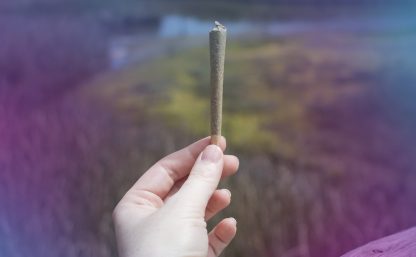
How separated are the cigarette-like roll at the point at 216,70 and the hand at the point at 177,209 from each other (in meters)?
0.03

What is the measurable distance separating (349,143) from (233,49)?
1.04ft

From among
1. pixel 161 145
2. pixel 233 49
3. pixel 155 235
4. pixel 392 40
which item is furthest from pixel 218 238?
pixel 392 40

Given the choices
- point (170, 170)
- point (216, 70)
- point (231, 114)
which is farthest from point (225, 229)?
point (231, 114)

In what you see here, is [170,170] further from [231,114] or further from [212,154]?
[231,114]

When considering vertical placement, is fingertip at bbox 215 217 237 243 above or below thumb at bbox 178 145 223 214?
below

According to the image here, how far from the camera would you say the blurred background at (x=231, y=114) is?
98 cm

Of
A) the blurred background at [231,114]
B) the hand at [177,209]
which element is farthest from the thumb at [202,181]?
the blurred background at [231,114]

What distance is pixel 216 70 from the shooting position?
0.62 meters

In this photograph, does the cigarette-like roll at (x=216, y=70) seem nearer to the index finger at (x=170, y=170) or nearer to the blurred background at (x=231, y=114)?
the index finger at (x=170, y=170)

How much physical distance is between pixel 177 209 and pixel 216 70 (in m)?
0.18

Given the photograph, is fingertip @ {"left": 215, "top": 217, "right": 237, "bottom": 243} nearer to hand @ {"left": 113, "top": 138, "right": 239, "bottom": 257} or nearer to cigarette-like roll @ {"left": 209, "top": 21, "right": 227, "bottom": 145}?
hand @ {"left": 113, "top": 138, "right": 239, "bottom": 257}

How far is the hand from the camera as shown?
0.54 meters

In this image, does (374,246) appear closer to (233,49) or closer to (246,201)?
(246,201)

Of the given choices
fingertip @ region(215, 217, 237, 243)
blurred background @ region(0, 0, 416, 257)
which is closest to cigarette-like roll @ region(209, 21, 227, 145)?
fingertip @ region(215, 217, 237, 243)
